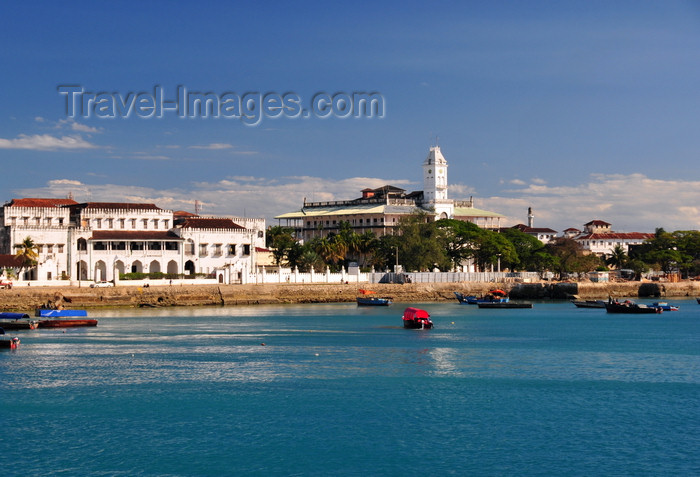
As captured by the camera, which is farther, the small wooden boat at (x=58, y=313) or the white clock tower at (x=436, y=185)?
the white clock tower at (x=436, y=185)

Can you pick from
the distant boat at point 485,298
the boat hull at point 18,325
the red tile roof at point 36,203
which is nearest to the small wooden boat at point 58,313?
the boat hull at point 18,325

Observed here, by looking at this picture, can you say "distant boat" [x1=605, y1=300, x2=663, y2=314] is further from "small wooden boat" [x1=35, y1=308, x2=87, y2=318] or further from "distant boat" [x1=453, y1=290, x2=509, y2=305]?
"small wooden boat" [x1=35, y1=308, x2=87, y2=318]

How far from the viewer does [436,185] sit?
155625 mm

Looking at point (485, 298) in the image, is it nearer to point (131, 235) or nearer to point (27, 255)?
point (131, 235)

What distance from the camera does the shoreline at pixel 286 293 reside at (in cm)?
8412

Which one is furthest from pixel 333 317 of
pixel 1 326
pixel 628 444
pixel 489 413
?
pixel 628 444

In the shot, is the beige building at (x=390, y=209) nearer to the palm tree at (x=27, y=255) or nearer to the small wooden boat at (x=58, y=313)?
the palm tree at (x=27, y=255)

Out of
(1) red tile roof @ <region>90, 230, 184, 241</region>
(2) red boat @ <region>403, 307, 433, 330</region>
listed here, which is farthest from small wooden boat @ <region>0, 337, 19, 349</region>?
(1) red tile roof @ <region>90, 230, 184, 241</region>

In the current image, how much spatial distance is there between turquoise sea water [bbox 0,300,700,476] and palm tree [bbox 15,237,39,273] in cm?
3526

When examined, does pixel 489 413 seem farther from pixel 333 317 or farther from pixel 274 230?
pixel 274 230

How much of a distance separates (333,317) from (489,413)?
45.6 metres

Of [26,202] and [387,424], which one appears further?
[26,202]

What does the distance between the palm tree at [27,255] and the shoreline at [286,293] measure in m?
9.99

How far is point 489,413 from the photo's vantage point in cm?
3425
